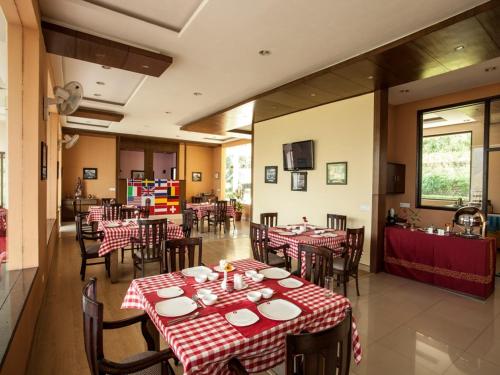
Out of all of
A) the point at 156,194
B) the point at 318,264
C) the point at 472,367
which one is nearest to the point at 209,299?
the point at 318,264

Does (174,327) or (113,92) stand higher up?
(113,92)

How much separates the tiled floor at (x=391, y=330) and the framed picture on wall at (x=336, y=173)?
5.72ft

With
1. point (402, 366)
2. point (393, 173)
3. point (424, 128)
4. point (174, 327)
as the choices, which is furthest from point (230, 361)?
point (424, 128)

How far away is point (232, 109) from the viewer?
591 centimetres

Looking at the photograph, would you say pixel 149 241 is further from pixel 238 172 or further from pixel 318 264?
pixel 238 172

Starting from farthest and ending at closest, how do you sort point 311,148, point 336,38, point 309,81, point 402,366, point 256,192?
point 256,192 → point 311,148 → point 309,81 → point 336,38 → point 402,366

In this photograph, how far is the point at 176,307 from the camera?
1.66 metres

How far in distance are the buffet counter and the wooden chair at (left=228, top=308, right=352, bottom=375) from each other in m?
3.36

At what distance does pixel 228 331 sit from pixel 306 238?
8.22 feet

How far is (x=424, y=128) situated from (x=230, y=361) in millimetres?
5845

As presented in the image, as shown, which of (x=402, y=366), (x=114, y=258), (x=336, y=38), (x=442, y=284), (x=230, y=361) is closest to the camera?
(x=230, y=361)

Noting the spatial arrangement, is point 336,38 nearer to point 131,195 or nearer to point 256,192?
point 256,192

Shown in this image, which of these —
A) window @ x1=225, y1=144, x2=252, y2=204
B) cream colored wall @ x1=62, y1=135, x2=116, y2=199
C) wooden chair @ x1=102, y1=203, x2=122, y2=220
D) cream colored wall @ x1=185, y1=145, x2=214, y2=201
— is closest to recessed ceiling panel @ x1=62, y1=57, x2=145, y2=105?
wooden chair @ x1=102, y1=203, x2=122, y2=220

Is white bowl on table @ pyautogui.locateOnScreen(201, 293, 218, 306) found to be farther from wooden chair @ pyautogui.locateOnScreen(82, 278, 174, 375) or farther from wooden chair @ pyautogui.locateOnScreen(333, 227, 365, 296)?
wooden chair @ pyautogui.locateOnScreen(333, 227, 365, 296)
